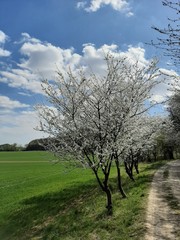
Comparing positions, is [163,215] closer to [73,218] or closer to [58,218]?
[73,218]

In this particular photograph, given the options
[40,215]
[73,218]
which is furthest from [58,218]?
[40,215]

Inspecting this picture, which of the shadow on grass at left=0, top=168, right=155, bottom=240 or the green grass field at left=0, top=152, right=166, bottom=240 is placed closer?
the green grass field at left=0, top=152, right=166, bottom=240

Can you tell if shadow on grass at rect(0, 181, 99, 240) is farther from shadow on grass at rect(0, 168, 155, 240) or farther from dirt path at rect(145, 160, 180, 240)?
dirt path at rect(145, 160, 180, 240)

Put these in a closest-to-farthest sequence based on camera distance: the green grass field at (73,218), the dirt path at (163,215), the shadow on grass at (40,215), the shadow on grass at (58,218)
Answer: the dirt path at (163,215) < the green grass field at (73,218) < the shadow on grass at (58,218) < the shadow on grass at (40,215)

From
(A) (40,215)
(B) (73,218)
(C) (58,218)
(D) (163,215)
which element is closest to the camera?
(D) (163,215)

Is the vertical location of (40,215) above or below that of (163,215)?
below

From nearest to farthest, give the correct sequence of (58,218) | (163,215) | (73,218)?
(163,215) < (73,218) < (58,218)

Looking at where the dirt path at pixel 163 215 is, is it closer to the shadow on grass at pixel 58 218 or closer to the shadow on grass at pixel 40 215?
the shadow on grass at pixel 58 218

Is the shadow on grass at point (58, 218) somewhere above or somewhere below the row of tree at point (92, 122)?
below

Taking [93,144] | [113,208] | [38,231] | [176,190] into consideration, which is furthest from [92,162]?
[176,190]

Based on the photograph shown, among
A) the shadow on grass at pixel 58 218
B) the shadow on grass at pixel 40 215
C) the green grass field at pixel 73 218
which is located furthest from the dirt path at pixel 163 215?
the shadow on grass at pixel 40 215

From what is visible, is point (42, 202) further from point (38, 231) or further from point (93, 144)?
point (93, 144)

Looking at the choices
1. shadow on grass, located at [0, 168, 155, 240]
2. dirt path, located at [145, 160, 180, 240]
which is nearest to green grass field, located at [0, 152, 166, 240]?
shadow on grass, located at [0, 168, 155, 240]

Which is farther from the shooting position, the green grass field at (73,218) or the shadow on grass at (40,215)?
the shadow on grass at (40,215)
